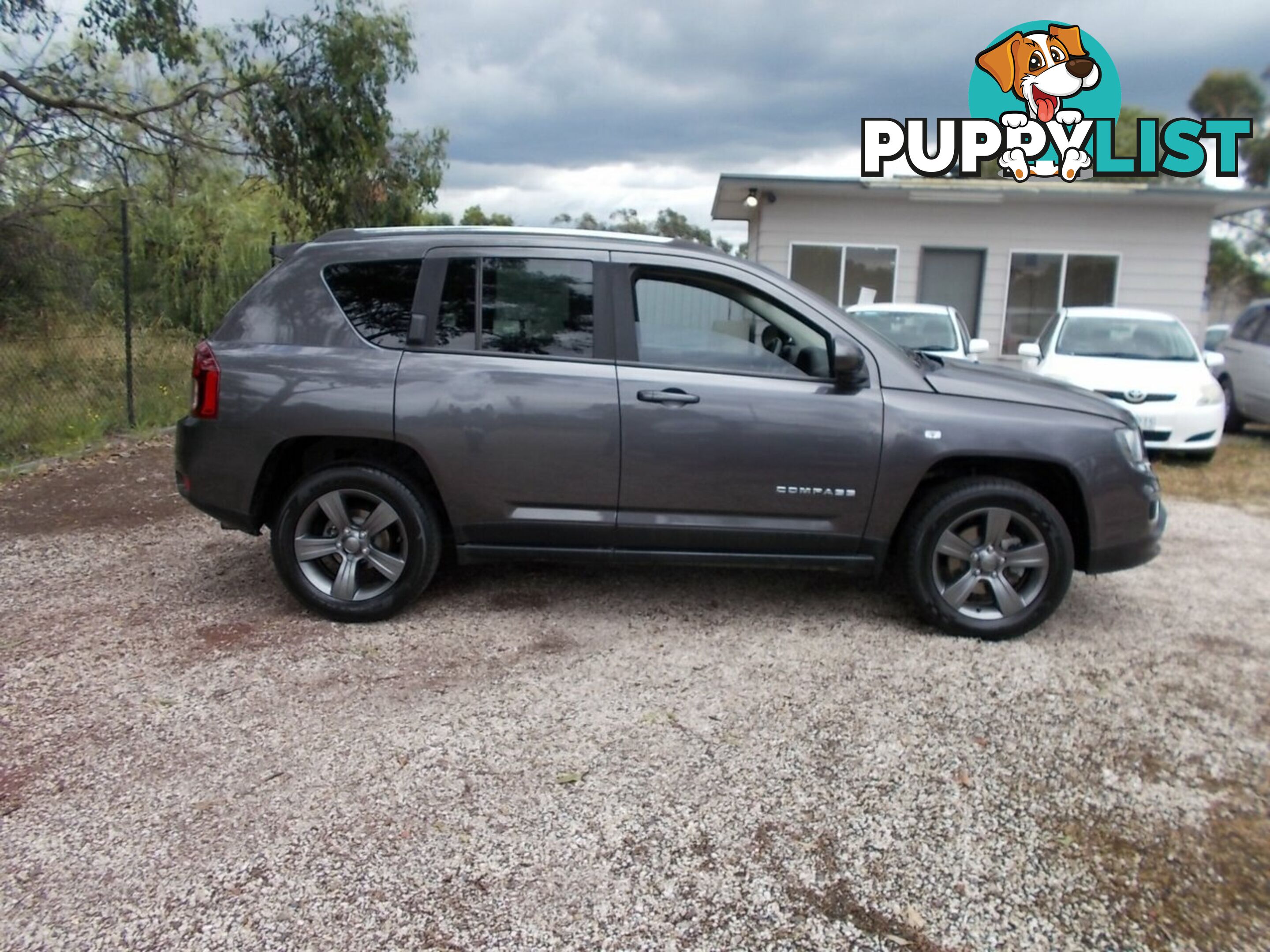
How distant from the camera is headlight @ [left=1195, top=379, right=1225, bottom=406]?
875 cm

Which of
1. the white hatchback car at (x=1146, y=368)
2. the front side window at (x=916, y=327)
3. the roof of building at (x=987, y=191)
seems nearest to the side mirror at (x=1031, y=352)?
the white hatchback car at (x=1146, y=368)

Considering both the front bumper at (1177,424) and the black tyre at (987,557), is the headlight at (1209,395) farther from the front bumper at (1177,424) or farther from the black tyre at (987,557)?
the black tyre at (987,557)

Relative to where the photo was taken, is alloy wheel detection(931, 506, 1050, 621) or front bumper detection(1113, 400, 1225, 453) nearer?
alloy wheel detection(931, 506, 1050, 621)

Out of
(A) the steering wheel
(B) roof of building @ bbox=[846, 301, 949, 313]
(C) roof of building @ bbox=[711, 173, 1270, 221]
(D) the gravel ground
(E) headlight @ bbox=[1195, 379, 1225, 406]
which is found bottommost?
(D) the gravel ground

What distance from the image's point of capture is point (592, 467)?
423cm

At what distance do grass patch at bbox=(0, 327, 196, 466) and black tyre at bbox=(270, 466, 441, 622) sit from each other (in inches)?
184

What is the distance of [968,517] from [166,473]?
20.6ft

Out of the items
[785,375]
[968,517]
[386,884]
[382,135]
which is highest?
[382,135]

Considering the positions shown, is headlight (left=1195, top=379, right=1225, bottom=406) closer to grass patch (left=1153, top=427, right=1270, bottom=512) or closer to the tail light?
grass patch (left=1153, top=427, right=1270, bottom=512)

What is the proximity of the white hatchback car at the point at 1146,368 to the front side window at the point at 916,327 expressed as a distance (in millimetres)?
926

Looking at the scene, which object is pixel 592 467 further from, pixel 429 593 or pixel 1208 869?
pixel 1208 869

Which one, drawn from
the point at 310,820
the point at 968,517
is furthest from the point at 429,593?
the point at 968,517

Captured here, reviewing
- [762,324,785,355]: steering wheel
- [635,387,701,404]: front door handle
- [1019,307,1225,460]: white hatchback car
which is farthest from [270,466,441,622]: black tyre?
[1019,307,1225,460]: white hatchback car

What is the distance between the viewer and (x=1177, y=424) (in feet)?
28.5
